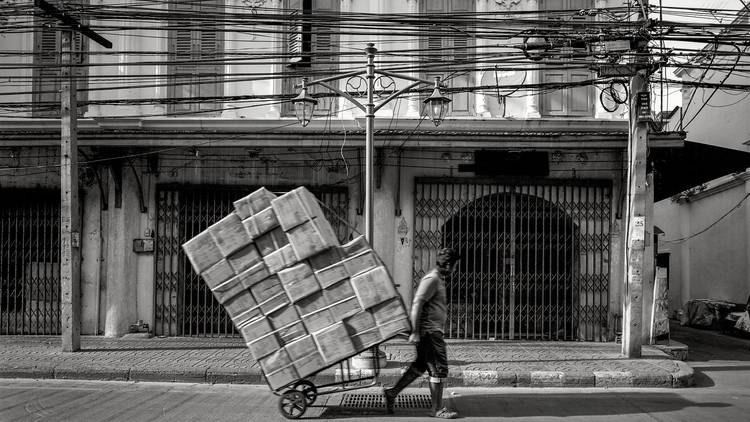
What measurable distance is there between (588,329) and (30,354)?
9.79 m

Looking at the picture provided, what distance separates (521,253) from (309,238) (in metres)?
7.39

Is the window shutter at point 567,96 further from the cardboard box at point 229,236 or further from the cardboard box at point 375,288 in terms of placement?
the cardboard box at point 229,236

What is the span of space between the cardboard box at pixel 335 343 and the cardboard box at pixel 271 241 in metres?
0.92

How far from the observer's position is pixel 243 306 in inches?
252

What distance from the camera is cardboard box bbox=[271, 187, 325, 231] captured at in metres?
6.25

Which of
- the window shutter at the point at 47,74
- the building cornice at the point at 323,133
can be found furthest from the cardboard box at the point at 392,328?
the window shutter at the point at 47,74

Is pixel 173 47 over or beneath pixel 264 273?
over

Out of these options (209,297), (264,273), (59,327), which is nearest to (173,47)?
(209,297)

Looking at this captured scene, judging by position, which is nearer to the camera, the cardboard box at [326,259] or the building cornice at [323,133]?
the cardboard box at [326,259]

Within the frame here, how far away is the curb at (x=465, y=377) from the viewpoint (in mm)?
8961

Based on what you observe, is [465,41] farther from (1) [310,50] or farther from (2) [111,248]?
(2) [111,248]

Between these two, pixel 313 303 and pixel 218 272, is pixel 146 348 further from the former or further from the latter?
pixel 313 303

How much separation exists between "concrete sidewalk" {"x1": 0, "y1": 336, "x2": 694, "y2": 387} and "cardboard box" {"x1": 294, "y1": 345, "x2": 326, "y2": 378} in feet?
8.32

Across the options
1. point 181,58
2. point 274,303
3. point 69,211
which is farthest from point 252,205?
point 181,58
